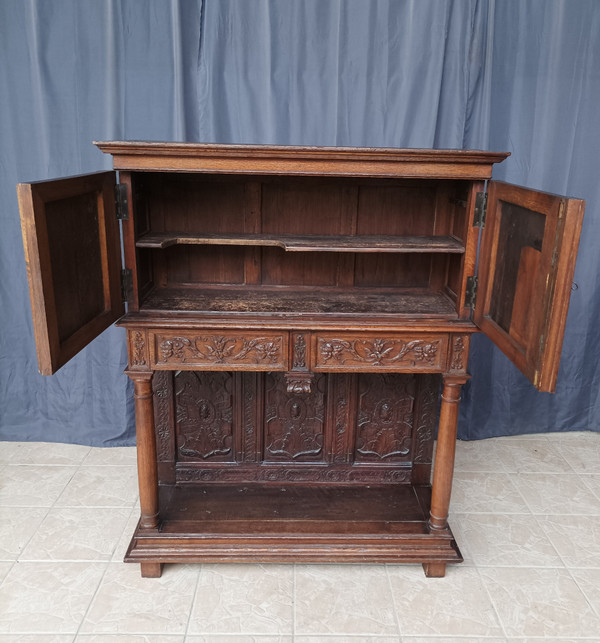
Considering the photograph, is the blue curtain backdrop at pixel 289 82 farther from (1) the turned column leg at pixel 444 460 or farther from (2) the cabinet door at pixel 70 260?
(1) the turned column leg at pixel 444 460

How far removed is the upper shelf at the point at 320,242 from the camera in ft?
6.59

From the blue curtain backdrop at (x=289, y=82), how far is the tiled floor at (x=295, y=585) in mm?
847

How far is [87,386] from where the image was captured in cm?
304

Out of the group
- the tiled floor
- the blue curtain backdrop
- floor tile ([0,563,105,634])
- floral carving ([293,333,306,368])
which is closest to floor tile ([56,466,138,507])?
the tiled floor

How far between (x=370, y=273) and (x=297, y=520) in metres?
1.03

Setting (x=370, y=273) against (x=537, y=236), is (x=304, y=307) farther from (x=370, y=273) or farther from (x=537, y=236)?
(x=537, y=236)

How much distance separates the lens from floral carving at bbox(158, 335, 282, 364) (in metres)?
2.03

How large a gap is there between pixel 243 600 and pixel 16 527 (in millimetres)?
1038

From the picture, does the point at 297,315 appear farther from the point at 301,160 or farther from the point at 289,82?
the point at 289,82

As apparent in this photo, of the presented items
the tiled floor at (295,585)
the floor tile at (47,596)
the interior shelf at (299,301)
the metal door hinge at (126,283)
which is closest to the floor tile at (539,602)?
the tiled floor at (295,585)

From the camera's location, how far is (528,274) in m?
1.71

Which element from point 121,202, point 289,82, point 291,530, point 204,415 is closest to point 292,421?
point 204,415

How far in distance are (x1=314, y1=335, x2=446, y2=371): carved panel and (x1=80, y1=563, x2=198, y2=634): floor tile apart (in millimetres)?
950

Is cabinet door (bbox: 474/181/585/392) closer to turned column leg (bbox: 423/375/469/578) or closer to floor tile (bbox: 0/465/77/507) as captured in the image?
turned column leg (bbox: 423/375/469/578)
